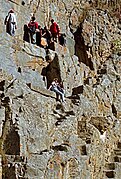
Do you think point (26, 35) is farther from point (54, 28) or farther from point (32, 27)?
point (54, 28)

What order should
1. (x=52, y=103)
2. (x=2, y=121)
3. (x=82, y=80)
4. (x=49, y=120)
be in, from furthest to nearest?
(x=82, y=80) → (x=52, y=103) → (x=49, y=120) → (x=2, y=121)

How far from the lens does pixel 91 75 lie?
2020cm

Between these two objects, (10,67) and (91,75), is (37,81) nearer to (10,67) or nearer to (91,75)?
(10,67)

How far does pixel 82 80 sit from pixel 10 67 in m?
4.84

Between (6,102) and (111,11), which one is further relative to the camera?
(111,11)

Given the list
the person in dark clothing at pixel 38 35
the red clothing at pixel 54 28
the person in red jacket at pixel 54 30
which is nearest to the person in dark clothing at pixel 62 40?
the person in red jacket at pixel 54 30

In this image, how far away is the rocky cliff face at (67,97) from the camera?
10.9m

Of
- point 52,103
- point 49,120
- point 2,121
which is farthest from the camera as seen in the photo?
point 52,103

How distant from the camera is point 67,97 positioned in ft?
51.4

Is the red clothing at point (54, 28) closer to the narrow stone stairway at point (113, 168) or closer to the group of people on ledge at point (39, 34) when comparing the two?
the group of people on ledge at point (39, 34)

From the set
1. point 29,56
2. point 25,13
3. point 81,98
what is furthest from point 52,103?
point 25,13

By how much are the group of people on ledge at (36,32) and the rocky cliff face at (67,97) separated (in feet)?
0.79

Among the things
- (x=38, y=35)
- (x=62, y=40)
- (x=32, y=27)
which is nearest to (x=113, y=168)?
(x=32, y=27)

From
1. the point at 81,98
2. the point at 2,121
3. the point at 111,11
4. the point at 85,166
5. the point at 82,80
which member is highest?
the point at 111,11
